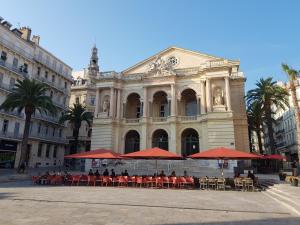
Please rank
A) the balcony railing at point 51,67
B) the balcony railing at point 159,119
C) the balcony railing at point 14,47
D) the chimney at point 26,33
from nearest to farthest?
the balcony railing at point 14,47 < the balcony railing at point 159,119 < the chimney at point 26,33 < the balcony railing at point 51,67

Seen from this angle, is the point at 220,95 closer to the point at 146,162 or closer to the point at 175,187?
the point at 146,162

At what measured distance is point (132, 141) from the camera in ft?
134

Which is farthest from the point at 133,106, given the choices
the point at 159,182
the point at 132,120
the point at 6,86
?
the point at 159,182

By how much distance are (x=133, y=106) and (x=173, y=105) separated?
9210 millimetres

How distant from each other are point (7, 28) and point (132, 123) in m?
23.0

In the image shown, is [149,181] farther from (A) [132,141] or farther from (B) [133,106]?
(B) [133,106]

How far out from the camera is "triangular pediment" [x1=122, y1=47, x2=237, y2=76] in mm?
39856

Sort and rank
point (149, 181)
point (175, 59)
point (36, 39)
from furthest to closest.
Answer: point (36, 39) → point (175, 59) → point (149, 181)

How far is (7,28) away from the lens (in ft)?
119

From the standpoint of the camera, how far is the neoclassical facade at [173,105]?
35250 millimetres

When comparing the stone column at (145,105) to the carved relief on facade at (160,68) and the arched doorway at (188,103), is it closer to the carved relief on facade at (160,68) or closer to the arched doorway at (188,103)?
the carved relief on facade at (160,68)

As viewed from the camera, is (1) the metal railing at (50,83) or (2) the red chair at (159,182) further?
(1) the metal railing at (50,83)

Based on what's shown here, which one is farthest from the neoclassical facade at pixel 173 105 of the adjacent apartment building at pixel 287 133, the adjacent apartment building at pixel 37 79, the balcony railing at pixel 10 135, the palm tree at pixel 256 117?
the adjacent apartment building at pixel 287 133

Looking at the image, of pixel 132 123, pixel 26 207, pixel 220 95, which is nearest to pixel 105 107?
pixel 132 123
